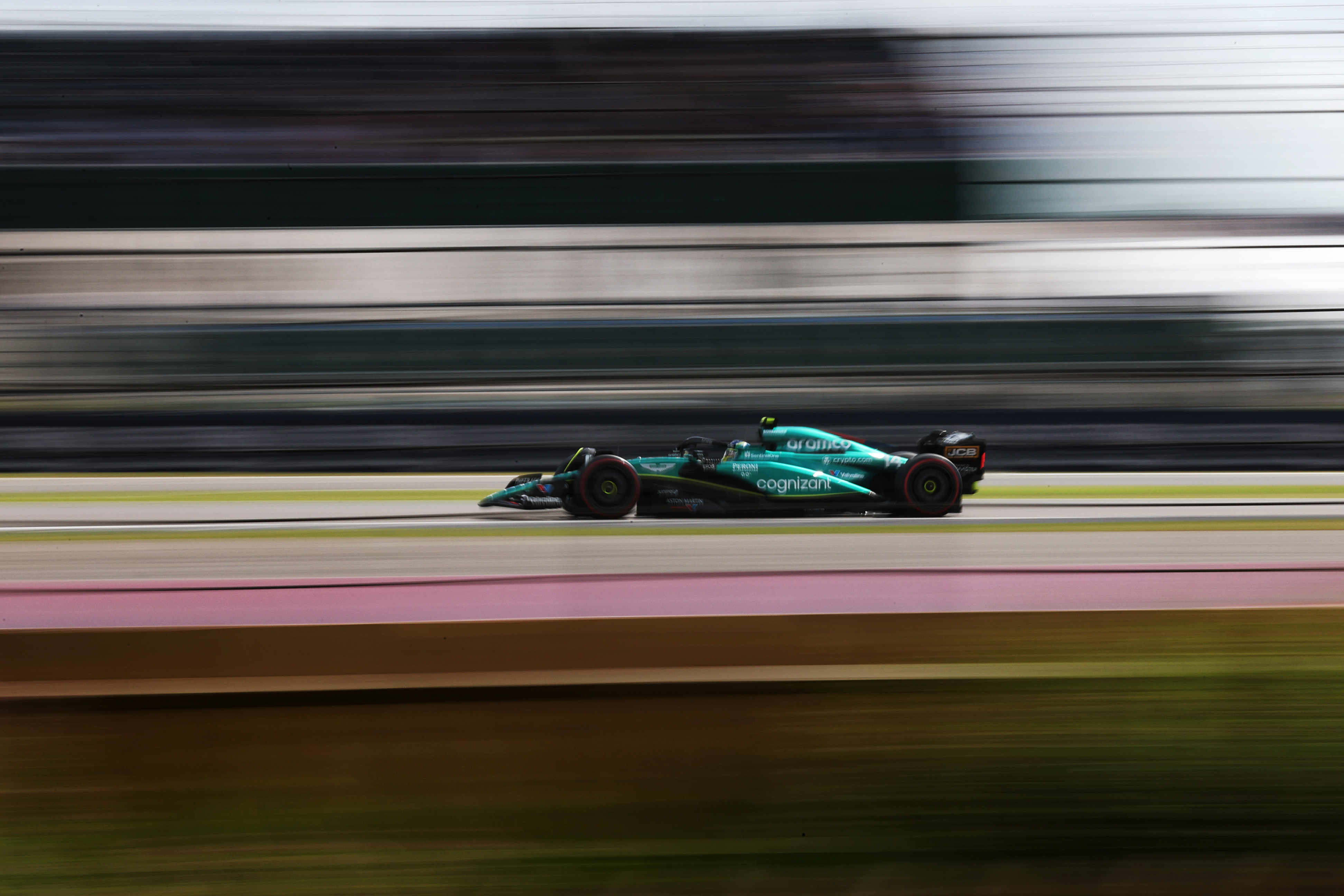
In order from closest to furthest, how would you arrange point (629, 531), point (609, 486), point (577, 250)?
point (629, 531) < point (609, 486) < point (577, 250)

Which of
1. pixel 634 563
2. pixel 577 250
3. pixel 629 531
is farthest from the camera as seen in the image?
pixel 577 250

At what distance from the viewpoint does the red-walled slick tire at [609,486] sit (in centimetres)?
412

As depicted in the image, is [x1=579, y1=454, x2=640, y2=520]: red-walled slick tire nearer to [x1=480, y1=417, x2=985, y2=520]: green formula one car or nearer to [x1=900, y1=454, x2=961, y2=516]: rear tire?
[x1=480, y1=417, x2=985, y2=520]: green formula one car

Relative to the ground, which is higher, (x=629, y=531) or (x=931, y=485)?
(x=931, y=485)

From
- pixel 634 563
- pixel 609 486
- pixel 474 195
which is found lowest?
pixel 634 563

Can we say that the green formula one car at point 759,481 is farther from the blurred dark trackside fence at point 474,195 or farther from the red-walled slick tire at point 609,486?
the blurred dark trackside fence at point 474,195

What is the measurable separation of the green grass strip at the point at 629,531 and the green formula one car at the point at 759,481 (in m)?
0.28

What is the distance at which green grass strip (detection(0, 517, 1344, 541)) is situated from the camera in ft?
11.8

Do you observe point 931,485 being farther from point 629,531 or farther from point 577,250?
point 577,250

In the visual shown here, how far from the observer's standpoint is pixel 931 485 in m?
4.29

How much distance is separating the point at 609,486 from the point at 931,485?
1518 millimetres

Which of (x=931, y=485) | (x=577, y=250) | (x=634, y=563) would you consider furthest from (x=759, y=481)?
(x=577, y=250)

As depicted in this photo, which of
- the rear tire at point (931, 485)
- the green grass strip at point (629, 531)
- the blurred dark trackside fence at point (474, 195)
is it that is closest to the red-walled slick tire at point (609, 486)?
the green grass strip at point (629, 531)

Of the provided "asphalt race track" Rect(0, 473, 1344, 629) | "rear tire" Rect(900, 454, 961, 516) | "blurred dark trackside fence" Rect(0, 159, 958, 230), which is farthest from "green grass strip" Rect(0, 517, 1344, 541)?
"blurred dark trackside fence" Rect(0, 159, 958, 230)
